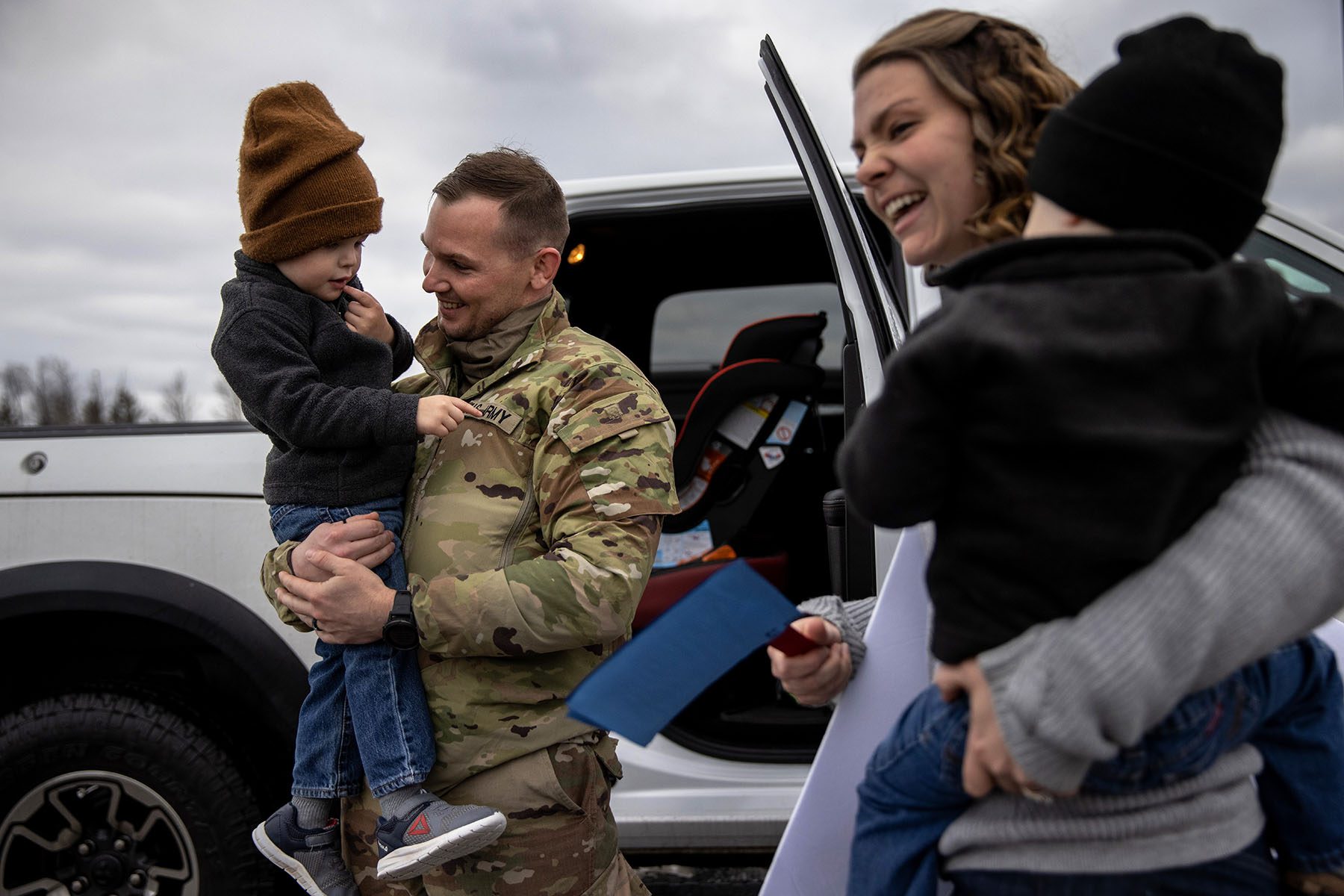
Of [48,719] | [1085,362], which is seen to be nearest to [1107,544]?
[1085,362]

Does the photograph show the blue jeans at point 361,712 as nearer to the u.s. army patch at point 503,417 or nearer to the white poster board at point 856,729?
the u.s. army patch at point 503,417

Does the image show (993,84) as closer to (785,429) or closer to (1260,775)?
(1260,775)

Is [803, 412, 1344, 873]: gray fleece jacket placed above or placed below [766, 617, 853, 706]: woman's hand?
above

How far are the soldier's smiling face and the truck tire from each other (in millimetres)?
1325

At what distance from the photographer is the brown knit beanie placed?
1.72 metres

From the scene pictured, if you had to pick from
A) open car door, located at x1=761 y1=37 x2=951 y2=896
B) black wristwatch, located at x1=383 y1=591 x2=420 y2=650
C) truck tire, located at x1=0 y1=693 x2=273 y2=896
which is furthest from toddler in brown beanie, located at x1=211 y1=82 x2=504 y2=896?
truck tire, located at x1=0 y1=693 x2=273 y2=896

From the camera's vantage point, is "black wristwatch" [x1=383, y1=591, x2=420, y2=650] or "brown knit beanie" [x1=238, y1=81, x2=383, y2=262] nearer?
"black wristwatch" [x1=383, y1=591, x2=420, y2=650]

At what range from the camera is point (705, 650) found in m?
0.95

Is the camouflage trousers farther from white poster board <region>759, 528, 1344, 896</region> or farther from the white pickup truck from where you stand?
the white pickup truck

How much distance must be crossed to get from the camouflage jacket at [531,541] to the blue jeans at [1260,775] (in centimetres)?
61

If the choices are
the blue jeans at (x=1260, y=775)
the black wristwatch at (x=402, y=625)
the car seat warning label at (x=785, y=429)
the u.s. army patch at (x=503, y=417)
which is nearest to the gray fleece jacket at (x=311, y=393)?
the u.s. army patch at (x=503, y=417)

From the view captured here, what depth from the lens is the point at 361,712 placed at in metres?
1.60

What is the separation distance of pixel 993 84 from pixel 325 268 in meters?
1.17

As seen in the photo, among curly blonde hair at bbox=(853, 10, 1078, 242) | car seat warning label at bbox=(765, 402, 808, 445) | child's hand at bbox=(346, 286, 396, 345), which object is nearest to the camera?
curly blonde hair at bbox=(853, 10, 1078, 242)
